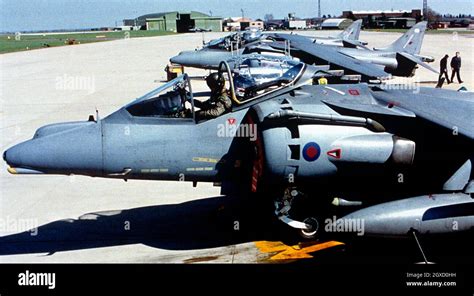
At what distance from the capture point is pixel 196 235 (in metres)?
8.59

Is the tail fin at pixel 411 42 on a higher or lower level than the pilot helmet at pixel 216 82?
higher

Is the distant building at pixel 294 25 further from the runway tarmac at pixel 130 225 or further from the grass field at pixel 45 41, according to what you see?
the runway tarmac at pixel 130 225

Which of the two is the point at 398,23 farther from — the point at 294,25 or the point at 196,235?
the point at 196,235

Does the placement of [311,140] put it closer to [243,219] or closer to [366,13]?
[243,219]

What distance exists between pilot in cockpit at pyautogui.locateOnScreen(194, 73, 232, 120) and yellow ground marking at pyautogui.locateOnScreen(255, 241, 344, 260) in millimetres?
2087

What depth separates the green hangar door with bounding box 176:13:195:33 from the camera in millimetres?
125287

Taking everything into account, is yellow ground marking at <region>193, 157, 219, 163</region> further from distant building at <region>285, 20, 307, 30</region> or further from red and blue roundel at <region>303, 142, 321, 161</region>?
distant building at <region>285, 20, 307, 30</region>

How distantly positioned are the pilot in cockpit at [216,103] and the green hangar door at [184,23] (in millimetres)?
120100

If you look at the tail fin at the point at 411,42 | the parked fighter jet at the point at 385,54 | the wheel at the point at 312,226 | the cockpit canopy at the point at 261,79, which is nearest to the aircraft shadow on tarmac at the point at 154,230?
the wheel at the point at 312,226

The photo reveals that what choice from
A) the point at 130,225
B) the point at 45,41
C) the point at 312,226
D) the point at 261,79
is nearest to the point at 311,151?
the point at 312,226

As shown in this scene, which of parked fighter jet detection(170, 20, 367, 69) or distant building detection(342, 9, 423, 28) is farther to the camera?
distant building detection(342, 9, 423, 28)

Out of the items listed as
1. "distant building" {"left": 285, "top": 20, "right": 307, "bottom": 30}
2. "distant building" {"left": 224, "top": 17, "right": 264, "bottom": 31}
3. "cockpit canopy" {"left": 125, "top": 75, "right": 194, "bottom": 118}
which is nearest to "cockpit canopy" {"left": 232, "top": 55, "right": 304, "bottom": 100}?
"cockpit canopy" {"left": 125, "top": 75, "right": 194, "bottom": 118}

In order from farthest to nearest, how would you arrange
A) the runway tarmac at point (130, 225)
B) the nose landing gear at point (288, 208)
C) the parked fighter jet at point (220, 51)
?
the parked fighter jet at point (220, 51), the runway tarmac at point (130, 225), the nose landing gear at point (288, 208)

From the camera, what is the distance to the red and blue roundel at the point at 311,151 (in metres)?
7.16
